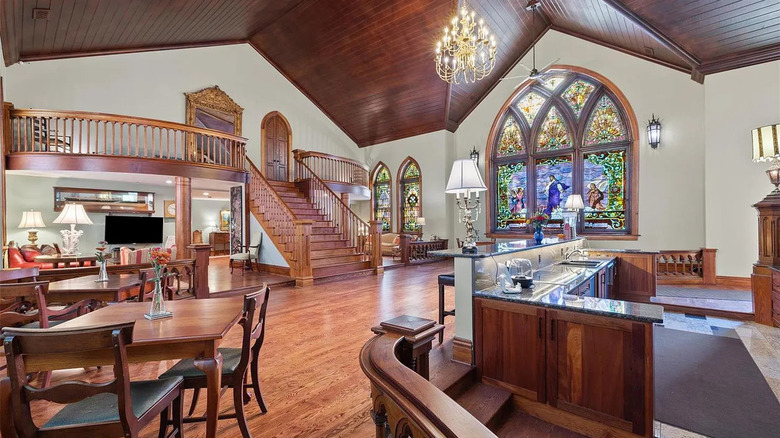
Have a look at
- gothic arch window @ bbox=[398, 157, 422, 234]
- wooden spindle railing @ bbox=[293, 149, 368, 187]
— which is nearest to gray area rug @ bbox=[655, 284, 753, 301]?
gothic arch window @ bbox=[398, 157, 422, 234]

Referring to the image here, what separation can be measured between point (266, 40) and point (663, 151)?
33.3ft

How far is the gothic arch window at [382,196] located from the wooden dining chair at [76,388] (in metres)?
10.6

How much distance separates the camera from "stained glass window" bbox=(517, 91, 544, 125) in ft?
29.2

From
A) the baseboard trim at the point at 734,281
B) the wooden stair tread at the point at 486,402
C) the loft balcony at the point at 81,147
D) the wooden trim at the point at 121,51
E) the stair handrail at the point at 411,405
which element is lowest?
the wooden stair tread at the point at 486,402

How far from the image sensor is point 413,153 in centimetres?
1112

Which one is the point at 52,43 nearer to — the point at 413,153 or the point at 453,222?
the point at 413,153

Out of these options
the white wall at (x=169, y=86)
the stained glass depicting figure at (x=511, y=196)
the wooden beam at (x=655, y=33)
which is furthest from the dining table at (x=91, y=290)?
the stained glass depicting figure at (x=511, y=196)

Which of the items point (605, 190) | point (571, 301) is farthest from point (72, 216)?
point (605, 190)

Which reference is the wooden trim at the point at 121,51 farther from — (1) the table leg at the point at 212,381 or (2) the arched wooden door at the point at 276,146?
(1) the table leg at the point at 212,381

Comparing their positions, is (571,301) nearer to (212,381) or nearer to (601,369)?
(601,369)

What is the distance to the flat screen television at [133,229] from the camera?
324 inches

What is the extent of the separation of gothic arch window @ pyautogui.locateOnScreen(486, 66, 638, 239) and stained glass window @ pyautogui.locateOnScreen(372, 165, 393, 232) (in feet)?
12.2

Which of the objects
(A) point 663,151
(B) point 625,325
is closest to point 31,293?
(B) point 625,325

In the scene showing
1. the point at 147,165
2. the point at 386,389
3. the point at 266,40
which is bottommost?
the point at 386,389
